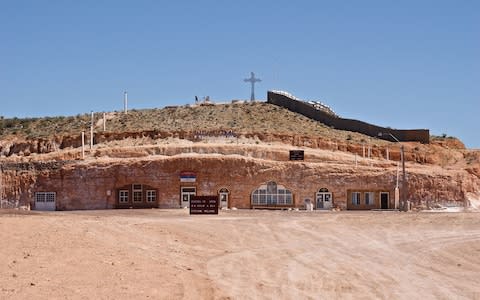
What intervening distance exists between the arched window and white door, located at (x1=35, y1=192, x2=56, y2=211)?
17.3 m

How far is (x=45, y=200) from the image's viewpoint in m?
59.2

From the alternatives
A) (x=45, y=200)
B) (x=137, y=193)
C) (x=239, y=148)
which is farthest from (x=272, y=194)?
(x=45, y=200)

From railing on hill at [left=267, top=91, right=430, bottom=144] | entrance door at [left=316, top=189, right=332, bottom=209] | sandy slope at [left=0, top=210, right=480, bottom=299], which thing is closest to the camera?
sandy slope at [left=0, top=210, right=480, bottom=299]

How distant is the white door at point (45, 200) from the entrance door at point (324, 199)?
73.8ft

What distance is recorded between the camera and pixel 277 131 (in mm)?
65938

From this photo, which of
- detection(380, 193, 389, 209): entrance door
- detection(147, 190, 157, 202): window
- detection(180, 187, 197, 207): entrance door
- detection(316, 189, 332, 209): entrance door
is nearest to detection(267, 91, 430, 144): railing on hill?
detection(380, 193, 389, 209): entrance door

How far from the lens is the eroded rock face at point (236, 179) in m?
57.2

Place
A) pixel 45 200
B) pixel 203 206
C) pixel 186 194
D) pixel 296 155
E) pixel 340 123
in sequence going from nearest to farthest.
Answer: pixel 203 206 → pixel 186 194 → pixel 296 155 → pixel 45 200 → pixel 340 123

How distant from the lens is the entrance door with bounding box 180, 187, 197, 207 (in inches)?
2254

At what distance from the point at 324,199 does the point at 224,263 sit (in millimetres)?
37046

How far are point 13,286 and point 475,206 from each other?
50662mm

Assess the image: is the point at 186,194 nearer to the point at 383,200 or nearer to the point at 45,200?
the point at 45,200

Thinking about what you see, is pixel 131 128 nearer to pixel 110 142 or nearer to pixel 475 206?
pixel 110 142

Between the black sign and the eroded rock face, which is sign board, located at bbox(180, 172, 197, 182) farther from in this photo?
the black sign
